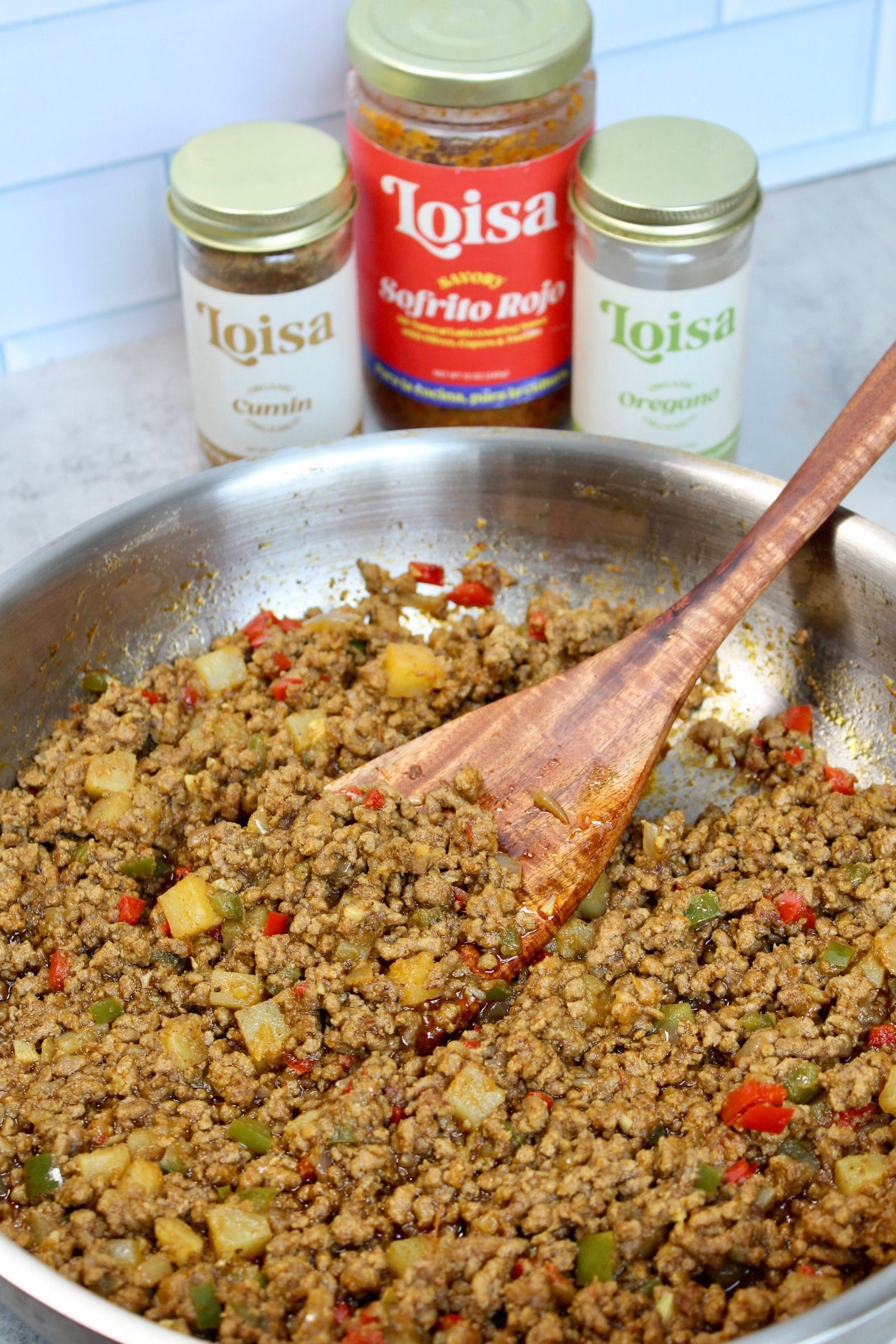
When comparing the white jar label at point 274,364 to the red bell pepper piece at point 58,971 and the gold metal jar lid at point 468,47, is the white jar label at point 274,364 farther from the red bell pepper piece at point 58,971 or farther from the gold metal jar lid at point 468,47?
the red bell pepper piece at point 58,971

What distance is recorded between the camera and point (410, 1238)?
134cm

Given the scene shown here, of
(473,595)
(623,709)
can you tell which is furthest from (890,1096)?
(473,595)

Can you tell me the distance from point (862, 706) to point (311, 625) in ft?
2.35

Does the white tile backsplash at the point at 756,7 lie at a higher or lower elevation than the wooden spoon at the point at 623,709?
higher

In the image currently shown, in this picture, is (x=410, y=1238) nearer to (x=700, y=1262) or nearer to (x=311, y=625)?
(x=700, y=1262)

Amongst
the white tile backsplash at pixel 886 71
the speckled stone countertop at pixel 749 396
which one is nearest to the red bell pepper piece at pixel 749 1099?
the speckled stone countertop at pixel 749 396

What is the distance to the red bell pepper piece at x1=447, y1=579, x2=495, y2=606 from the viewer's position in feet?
6.51

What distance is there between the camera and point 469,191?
190cm

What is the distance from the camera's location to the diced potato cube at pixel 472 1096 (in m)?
1.43

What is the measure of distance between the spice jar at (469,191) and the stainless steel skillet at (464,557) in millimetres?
203

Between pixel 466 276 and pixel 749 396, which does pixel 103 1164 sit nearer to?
pixel 466 276

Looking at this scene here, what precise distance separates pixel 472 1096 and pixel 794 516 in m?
0.76

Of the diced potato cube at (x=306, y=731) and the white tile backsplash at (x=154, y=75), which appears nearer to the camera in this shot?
the diced potato cube at (x=306, y=731)

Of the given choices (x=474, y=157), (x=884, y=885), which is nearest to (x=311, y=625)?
(x=474, y=157)
